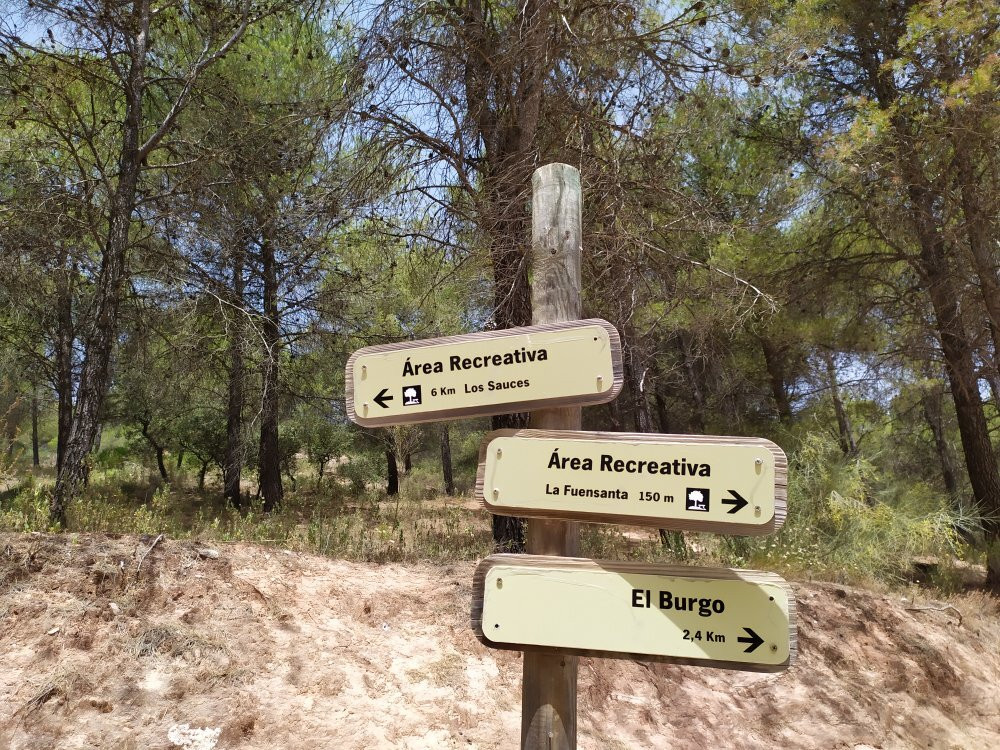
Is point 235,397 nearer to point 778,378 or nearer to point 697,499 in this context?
point 697,499

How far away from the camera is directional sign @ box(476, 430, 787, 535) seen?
178 cm

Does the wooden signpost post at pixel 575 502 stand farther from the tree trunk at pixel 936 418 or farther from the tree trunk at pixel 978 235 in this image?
the tree trunk at pixel 936 418

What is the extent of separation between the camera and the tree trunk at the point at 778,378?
12.3 m

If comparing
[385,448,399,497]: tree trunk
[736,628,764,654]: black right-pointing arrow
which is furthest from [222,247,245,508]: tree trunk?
[736,628,764,654]: black right-pointing arrow

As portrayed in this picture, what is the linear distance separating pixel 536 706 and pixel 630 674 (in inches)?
105

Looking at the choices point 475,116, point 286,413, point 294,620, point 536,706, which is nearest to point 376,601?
point 294,620

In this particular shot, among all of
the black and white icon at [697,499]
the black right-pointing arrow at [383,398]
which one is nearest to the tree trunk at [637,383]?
the black right-pointing arrow at [383,398]

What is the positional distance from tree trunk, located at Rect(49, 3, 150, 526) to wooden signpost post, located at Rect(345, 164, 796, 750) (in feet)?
16.2

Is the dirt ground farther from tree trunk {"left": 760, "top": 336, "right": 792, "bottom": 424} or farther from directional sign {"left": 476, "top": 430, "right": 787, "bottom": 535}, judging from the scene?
tree trunk {"left": 760, "top": 336, "right": 792, "bottom": 424}

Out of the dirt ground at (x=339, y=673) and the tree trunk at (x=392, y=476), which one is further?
the tree trunk at (x=392, y=476)

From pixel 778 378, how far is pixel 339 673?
11172mm

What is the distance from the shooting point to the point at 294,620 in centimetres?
413

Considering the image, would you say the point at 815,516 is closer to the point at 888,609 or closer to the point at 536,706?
the point at 888,609

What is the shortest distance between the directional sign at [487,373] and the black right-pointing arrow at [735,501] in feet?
1.49
